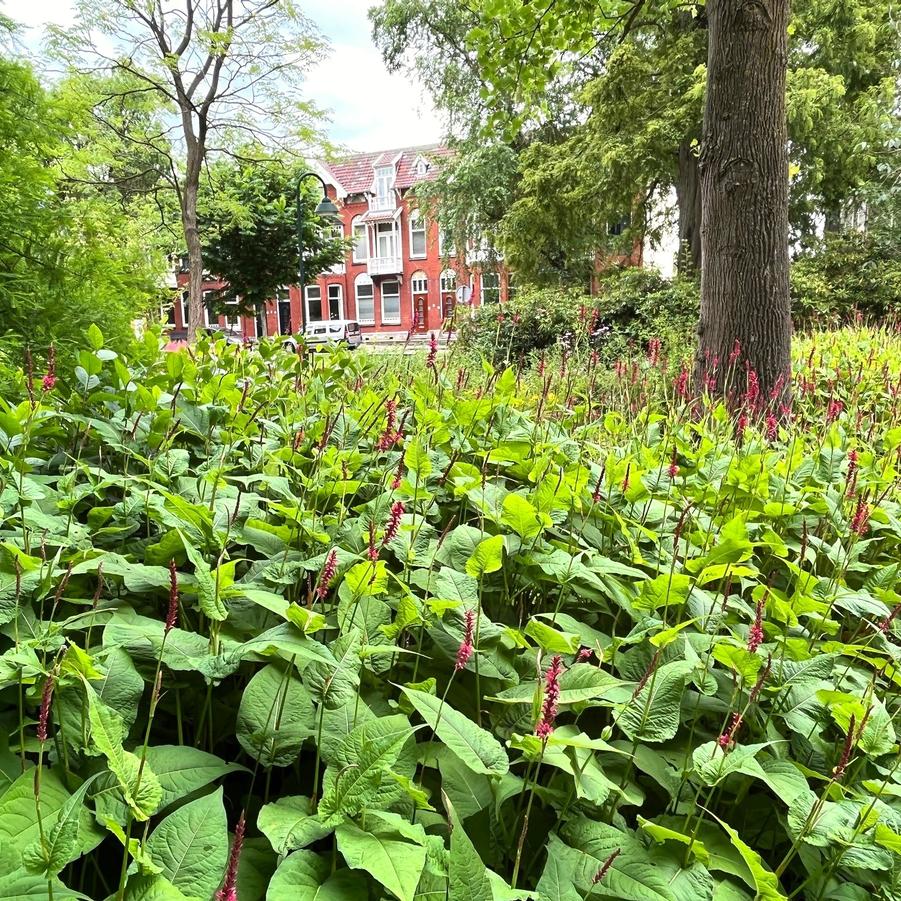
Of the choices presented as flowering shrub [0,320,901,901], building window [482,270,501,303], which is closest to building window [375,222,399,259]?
building window [482,270,501,303]

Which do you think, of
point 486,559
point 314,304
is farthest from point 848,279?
point 314,304

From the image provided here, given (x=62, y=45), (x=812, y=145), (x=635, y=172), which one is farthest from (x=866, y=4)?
(x=62, y=45)

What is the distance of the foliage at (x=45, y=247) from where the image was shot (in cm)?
236

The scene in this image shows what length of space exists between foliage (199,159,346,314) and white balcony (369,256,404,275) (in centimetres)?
1223

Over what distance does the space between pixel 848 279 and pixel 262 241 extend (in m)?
18.9

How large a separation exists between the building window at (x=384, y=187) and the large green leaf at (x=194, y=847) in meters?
40.8

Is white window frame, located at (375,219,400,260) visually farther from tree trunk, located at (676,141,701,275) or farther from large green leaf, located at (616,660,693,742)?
large green leaf, located at (616,660,693,742)

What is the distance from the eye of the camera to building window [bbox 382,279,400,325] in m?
40.4

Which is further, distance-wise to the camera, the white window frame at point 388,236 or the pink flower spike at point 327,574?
the white window frame at point 388,236

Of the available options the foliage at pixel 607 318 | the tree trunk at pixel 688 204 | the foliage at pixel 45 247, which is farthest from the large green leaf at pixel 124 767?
the tree trunk at pixel 688 204

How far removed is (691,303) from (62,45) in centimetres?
1464

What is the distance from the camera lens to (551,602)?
1.43m

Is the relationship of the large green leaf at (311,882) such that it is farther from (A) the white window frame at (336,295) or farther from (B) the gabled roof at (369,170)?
(A) the white window frame at (336,295)

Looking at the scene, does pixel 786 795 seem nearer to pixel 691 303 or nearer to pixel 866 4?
pixel 691 303
